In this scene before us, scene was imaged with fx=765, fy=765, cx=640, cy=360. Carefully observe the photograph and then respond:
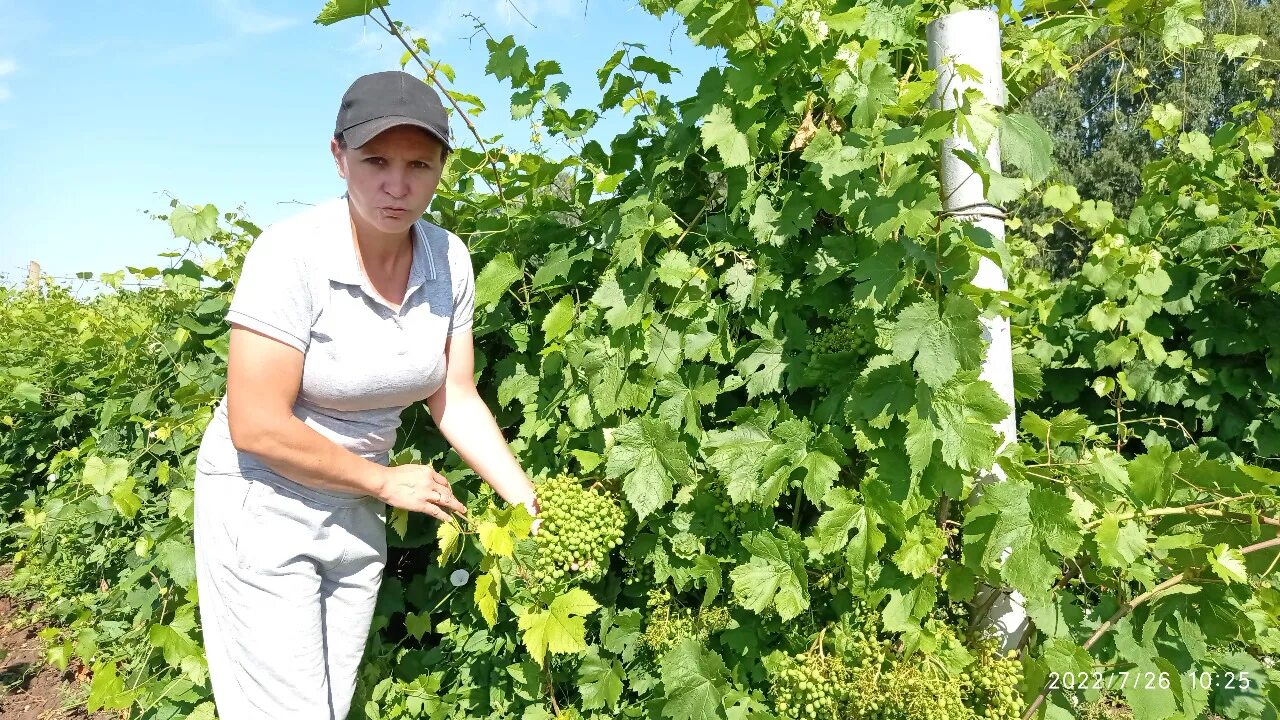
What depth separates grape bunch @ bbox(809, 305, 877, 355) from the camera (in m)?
1.63

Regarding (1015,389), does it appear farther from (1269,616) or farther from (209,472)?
(209,472)

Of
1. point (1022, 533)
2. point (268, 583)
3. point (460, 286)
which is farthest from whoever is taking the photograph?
point (460, 286)

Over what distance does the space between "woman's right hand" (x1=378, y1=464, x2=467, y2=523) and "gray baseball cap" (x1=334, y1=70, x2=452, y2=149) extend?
2.74 ft

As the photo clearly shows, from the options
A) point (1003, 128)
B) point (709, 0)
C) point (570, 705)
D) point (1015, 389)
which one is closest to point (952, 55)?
point (1003, 128)

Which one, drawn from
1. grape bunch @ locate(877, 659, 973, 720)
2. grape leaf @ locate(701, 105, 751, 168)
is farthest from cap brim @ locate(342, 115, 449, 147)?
grape bunch @ locate(877, 659, 973, 720)

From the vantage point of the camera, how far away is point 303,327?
5.88 ft

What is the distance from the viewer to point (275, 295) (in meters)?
1.74

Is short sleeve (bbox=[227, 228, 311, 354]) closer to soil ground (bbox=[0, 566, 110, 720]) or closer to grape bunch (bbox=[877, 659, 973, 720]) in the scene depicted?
grape bunch (bbox=[877, 659, 973, 720])

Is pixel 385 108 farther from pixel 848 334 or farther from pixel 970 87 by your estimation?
pixel 970 87

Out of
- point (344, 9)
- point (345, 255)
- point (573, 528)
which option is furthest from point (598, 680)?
point (344, 9)

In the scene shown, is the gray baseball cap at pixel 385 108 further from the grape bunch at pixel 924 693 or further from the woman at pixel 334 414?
the grape bunch at pixel 924 693

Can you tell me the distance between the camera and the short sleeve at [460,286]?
85.0 inches

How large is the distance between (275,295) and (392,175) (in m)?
0.39

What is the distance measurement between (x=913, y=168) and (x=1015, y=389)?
0.83 meters
